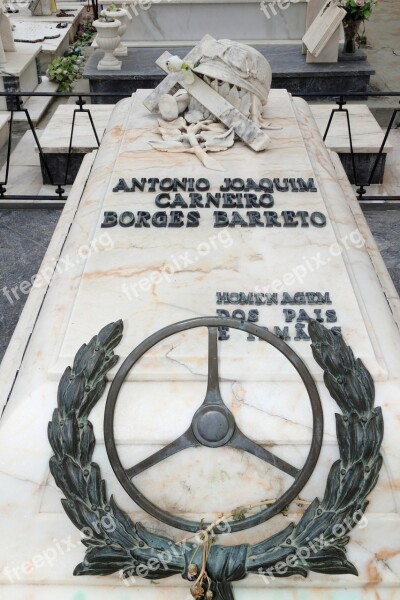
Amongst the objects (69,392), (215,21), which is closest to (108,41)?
(215,21)

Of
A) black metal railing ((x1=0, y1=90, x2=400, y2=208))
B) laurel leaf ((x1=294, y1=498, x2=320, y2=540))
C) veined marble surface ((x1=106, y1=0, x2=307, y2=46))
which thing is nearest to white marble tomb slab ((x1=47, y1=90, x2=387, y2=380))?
laurel leaf ((x1=294, y1=498, x2=320, y2=540))

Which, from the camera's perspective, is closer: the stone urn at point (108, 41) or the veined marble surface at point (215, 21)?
the stone urn at point (108, 41)

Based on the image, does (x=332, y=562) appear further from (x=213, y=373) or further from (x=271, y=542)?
(x=213, y=373)

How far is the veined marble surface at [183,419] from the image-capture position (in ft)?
8.59

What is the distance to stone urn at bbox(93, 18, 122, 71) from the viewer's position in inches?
314

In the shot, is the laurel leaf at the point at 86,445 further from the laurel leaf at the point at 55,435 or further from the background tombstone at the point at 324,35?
the background tombstone at the point at 324,35

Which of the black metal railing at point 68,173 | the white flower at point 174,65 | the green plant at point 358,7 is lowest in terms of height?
the black metal railing at point 68,173

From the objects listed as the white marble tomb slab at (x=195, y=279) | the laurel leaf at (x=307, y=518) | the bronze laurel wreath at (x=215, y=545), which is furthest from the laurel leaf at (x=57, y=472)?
the laurel leaf at (x=307, y=518)

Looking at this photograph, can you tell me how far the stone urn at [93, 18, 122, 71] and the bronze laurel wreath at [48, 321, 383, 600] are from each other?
6.04 meters

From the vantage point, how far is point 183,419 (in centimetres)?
275

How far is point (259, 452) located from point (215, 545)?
374 mm

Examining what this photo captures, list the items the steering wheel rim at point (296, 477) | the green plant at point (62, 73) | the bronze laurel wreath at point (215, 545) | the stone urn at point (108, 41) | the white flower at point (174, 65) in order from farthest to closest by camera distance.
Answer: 1. the green plant at point (62, 73)
2. the stone urn at point (108, 41)
3. the white flower at point (174, 65)
4. the bronze laurel wreath at point (215, 545)
5. the steering wheel rim at point (296, 477)

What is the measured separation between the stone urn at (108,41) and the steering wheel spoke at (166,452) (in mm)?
6335

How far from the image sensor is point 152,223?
3.77 meters
